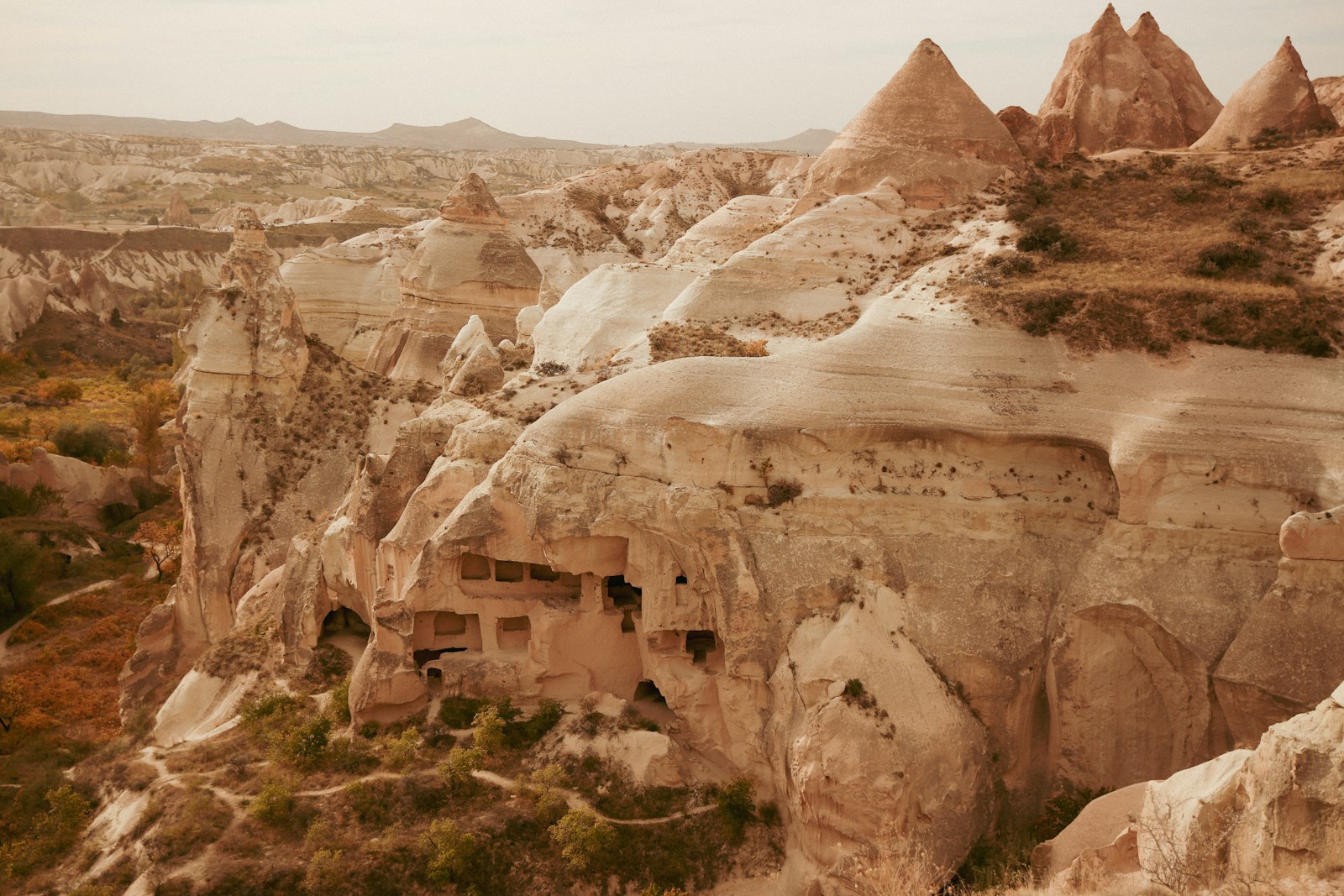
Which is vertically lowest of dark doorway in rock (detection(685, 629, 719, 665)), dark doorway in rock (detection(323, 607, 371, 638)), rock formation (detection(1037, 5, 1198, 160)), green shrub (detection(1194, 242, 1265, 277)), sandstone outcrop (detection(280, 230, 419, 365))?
dark doorway in rock (detection(323, 607, 371, 638))

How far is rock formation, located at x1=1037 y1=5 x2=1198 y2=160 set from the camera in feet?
110

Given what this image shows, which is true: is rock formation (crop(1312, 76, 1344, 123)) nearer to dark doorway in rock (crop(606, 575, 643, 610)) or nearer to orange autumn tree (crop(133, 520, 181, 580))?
dark doorway in rock (crop(606, 575, 643, 610))

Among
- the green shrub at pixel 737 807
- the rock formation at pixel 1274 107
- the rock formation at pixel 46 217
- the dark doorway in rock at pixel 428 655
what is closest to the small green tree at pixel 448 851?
the dark doorway in rock at pixel 428 655

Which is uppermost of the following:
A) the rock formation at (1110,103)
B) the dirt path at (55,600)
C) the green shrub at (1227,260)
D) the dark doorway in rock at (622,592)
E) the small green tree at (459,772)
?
the rock formation at (1110,103)

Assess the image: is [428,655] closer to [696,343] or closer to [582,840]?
[582,840]

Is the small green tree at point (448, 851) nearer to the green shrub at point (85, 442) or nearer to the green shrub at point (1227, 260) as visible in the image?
the green shrub at point (1227, 260)

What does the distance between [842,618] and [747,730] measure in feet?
9.14

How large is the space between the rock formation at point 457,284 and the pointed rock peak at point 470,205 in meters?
0.03

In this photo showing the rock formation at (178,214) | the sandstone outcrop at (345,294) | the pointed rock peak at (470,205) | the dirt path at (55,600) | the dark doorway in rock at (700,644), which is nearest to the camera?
the dark doorway in rock at (700,644)

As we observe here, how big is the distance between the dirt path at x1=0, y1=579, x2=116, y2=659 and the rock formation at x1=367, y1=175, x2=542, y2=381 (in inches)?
479

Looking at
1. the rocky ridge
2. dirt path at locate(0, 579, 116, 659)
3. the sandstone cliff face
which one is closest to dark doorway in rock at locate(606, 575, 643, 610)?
the rocky ridge

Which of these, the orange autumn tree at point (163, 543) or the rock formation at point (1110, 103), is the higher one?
the rock formation at point (1110, 103)

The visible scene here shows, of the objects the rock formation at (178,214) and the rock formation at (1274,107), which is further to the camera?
the rock formation at (178,214)

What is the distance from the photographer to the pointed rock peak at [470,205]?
136 ft
